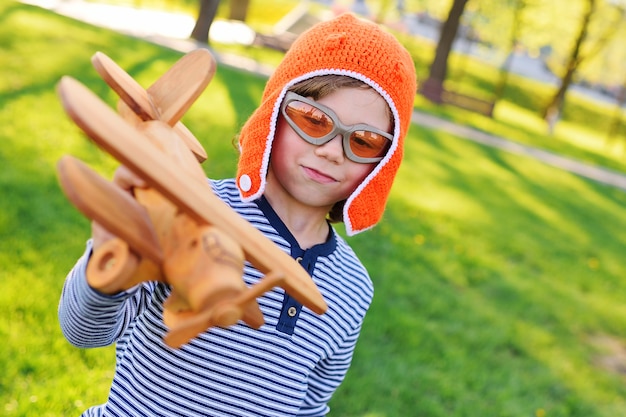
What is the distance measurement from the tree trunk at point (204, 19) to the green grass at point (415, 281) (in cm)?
506

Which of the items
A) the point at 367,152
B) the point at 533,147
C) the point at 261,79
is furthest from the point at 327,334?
the point at 533,147

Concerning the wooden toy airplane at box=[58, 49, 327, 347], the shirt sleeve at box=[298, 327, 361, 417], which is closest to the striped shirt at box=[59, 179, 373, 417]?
the shirt sleeve at box=[298, 327, 361, 417]

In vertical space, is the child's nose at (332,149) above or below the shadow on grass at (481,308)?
above

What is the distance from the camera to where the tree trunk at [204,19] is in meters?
14.5

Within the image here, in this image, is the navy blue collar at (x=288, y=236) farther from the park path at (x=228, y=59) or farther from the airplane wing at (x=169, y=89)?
the park path at (x=228, y=59)

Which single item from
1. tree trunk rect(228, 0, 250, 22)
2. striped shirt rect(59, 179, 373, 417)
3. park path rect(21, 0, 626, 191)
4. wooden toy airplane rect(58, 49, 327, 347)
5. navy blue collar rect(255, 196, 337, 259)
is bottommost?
tree trunk rect(228, 0, 250, 22)

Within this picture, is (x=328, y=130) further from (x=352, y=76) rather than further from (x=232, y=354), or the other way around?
(x=232, y=354)

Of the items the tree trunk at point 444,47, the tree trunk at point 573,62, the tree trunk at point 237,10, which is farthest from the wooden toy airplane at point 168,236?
the tree trunk at point 573,62

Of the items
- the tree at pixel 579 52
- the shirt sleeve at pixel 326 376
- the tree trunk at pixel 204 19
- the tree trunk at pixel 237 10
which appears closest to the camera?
the shirt sleeve at pixel 326 376

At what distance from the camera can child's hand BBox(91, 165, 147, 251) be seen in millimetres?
1043

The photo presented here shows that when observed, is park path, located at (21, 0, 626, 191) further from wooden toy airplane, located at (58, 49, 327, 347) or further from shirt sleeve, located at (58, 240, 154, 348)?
wooden toy airplane, located at (58, 49, 327, 347)

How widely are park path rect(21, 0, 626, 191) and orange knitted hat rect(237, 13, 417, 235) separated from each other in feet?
35.8

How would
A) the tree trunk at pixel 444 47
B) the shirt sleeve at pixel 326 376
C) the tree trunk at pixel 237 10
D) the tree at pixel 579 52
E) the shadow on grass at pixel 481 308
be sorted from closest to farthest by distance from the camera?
the shirt sleeve at pixel 326 376, the shadow on grass at pixel 481 308, the tree trunk at pixel 444 47, the tree trunk at pixel 237 10, the tree at pixel 579 52

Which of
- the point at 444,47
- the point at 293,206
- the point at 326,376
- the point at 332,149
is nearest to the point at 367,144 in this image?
the point at 332,149
